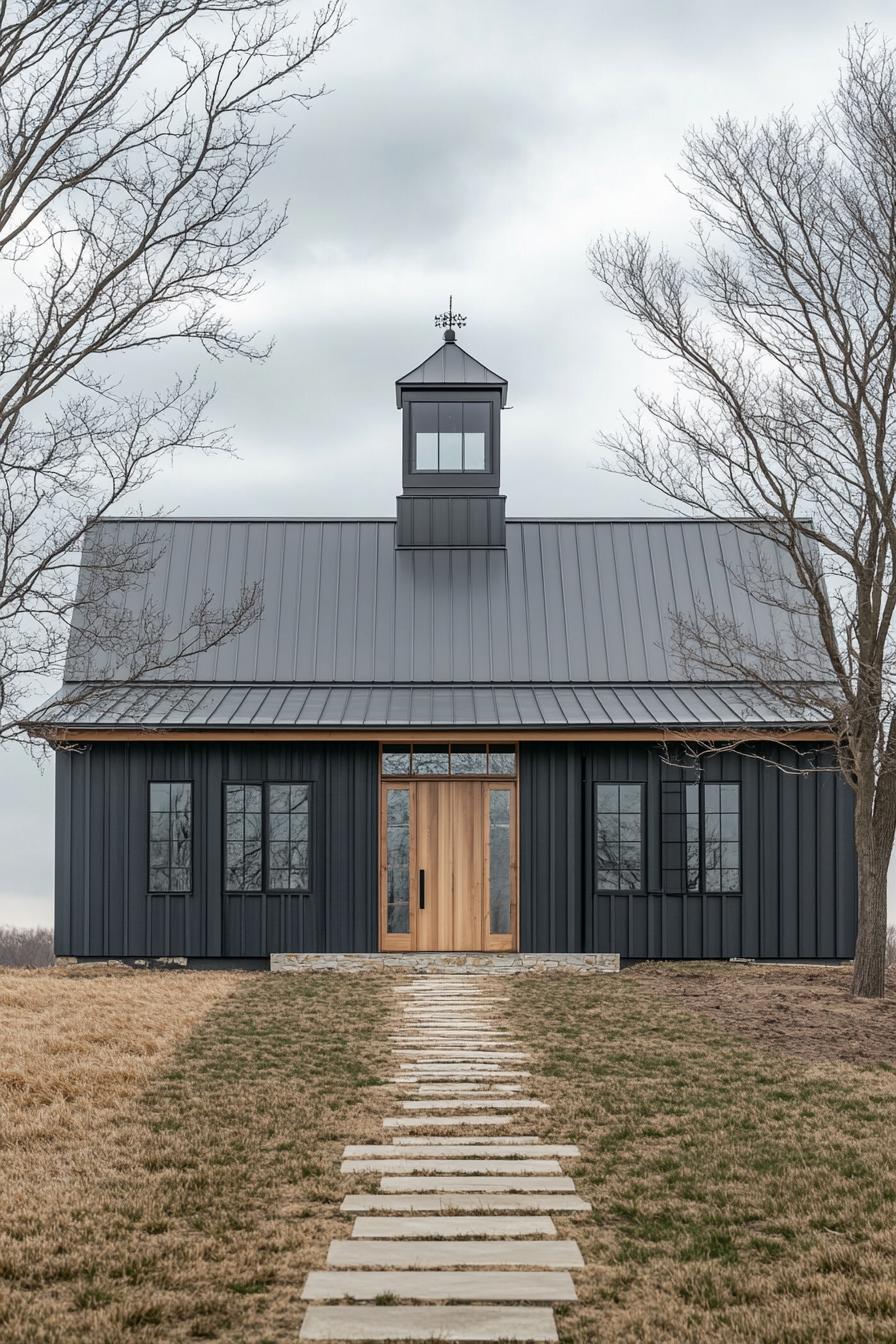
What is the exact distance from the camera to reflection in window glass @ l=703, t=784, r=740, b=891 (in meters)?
16.8

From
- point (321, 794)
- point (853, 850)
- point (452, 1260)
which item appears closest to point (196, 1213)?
point (452, 1260)

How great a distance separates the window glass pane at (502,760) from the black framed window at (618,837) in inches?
44.0

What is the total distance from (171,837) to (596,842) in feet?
17.8

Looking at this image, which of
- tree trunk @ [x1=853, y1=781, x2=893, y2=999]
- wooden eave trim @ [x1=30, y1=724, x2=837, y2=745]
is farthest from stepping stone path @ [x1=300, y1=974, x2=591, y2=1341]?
wooden eave trim @ [x1=30, y1=724, x2=837, y2=745]

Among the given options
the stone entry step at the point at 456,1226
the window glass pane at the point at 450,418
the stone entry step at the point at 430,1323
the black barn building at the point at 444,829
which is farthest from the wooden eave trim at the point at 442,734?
the stone entry step at the point at 430,1323

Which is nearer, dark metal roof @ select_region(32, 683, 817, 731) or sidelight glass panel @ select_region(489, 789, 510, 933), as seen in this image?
dark metal roof @ select_region(32, 683, 817, 731)

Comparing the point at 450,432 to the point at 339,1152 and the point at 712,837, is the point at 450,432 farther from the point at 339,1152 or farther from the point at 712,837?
the point at 339,1152

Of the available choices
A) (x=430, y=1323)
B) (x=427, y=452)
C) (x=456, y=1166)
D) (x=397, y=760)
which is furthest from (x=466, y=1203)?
(x=427, y=452)

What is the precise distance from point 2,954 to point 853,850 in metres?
18.7

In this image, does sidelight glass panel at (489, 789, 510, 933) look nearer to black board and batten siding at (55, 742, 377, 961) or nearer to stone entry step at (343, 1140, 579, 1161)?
black board and batten siding at (55, 742, 377, 961)

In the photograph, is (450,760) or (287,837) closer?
(287,837)

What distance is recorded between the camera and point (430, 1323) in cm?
464

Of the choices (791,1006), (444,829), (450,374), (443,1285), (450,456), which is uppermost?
(450,374)

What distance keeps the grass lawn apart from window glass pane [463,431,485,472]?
9776 mm
